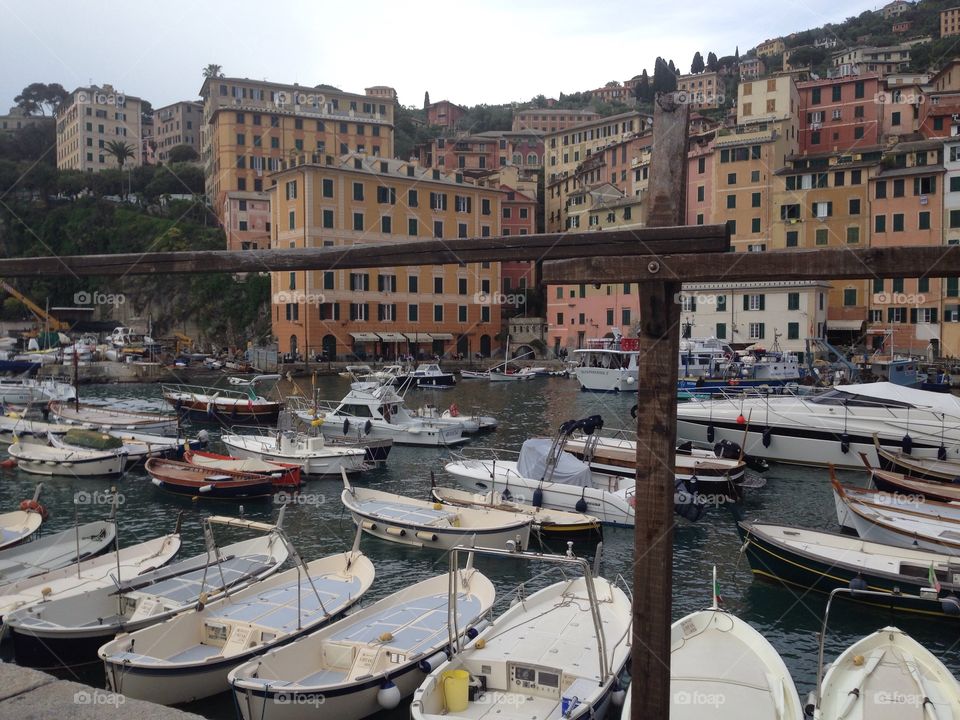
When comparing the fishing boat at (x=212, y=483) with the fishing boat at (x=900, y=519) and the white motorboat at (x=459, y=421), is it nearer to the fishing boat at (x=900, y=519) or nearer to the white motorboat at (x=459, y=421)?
the white motorboat at (x=459, y=421)

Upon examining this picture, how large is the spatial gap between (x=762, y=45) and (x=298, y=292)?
106 m

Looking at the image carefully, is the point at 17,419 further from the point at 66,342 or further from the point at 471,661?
the point at 66,342

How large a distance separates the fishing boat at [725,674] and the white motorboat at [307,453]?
44.6ft

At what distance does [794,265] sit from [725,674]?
16.8ft

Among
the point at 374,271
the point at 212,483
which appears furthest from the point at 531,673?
the point at 374,271

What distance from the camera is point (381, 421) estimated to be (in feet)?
87.1

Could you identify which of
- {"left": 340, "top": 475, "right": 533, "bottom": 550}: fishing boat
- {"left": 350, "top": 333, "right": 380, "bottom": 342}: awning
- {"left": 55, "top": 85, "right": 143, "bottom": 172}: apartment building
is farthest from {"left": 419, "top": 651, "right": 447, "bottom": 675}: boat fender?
{"left": 55, "top": 85, "right": 143, "bottom": 172}: apartment building

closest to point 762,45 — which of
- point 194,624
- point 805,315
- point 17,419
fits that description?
point 805,315

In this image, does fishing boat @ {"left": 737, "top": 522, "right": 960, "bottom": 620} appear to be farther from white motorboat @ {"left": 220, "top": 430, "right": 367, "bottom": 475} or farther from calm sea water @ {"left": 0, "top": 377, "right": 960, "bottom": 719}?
white motorboat @ {"left": 220, "top": 430, "right": 367, "bottom": 475}

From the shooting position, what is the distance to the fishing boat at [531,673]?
7062 millimetres

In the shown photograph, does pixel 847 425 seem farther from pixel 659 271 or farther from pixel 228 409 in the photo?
pixel 228 409

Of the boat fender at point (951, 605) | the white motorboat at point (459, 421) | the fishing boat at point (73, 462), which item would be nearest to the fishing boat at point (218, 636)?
the boat fender at point (951, 605)

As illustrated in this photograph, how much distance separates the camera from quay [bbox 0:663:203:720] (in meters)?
3.55

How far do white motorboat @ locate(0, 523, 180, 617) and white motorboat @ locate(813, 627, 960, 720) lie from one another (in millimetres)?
8085
